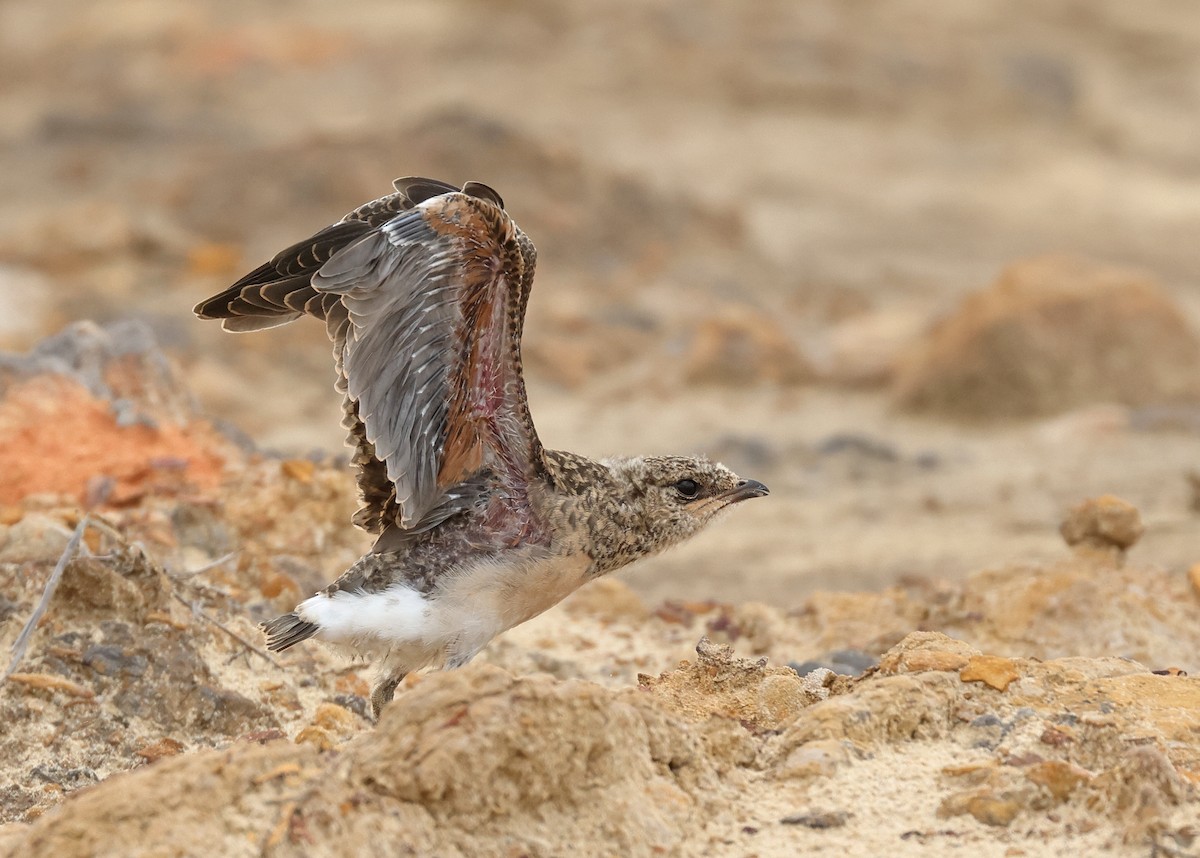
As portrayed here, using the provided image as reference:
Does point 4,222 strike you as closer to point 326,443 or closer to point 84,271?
point 84,271

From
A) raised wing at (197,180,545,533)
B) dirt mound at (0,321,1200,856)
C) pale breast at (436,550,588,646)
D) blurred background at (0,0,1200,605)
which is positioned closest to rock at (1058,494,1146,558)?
dirt mound at (0,321,1200,856)

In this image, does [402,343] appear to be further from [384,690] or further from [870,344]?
[870,344]

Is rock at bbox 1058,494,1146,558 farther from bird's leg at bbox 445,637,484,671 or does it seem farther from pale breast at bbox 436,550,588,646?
bird's leg at bbox 445,637,484,671

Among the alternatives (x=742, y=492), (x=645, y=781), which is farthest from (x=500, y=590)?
(x=645, y=781)

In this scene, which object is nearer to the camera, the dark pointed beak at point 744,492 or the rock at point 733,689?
the rock at point 733,689

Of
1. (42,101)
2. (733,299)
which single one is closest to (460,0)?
(42,101)

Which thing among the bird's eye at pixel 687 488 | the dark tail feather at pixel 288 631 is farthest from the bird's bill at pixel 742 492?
the dark tail feather at pixel 288 631

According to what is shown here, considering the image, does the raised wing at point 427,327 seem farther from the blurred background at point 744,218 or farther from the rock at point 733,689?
the blurred background at point 744,218
